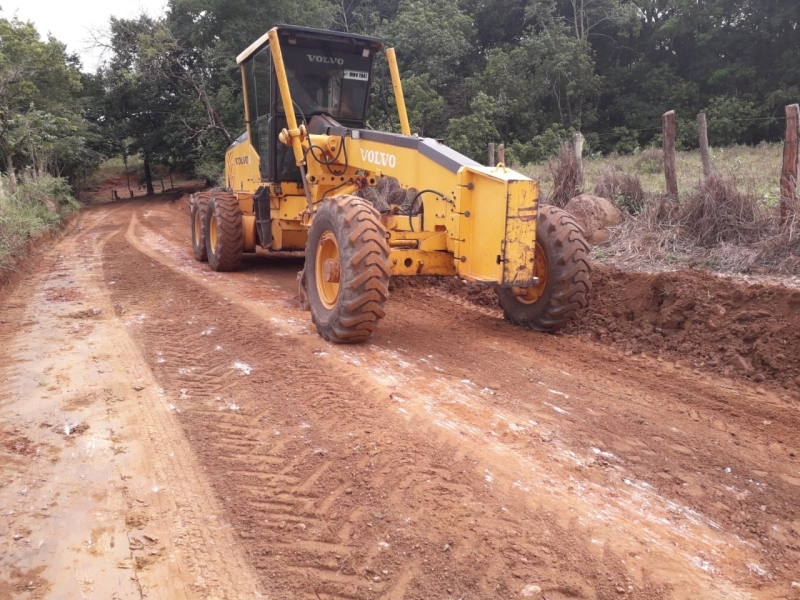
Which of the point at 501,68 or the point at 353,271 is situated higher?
the point at 501,68

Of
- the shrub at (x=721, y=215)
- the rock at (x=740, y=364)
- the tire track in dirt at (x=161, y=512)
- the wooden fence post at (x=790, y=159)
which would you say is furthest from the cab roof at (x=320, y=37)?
the rock at (x=740, y=364)

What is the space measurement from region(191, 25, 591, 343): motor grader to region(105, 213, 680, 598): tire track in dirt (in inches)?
47.9

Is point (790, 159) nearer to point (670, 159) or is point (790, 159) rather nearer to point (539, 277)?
point (670, 159)

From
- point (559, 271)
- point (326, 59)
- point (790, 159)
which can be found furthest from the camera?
point (326, 59)

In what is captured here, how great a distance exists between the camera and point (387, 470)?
340 centimetres

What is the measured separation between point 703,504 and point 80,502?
10.5ft

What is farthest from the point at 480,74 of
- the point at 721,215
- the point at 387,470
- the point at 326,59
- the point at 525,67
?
the point at 387,470

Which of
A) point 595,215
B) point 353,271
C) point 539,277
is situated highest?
point 595,215

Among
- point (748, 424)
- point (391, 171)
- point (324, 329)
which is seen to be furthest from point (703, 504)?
point (391, 171)

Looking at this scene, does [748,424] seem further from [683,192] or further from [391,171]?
[683,192]

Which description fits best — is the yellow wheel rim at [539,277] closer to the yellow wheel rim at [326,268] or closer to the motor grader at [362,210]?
the motor grader at [362,210]

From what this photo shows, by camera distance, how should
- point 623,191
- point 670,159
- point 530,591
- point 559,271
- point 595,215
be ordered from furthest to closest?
1. point 623,191
2. point 595,215
3. point 670,159
4. point 559,271
5. point 530,591

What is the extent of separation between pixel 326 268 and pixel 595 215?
16.7 ft

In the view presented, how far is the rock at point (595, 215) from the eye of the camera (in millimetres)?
9086
